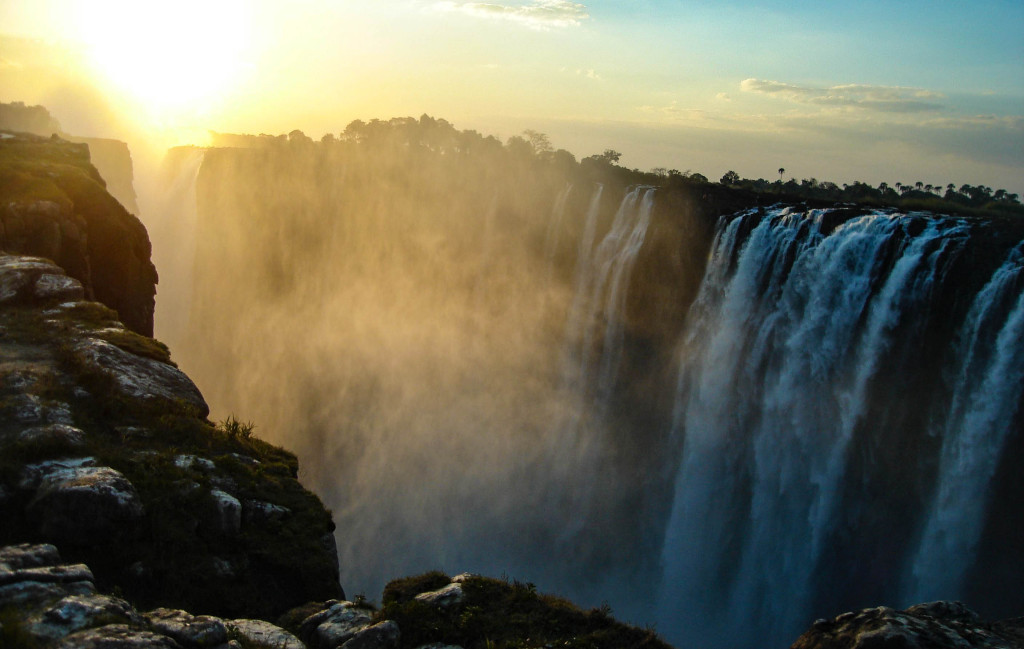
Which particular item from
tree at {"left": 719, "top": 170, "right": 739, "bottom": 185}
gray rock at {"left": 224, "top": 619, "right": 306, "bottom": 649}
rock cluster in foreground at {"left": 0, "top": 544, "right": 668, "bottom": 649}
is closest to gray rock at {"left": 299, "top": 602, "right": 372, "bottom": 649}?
rock cluster in foreground at {"left": 0, "top": 544, "right": 668, "bottom": 649}

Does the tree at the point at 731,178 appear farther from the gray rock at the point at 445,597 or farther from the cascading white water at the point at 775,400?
the gray rock at the point at 445,597

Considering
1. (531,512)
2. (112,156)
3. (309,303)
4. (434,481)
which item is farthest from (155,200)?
(531,512)

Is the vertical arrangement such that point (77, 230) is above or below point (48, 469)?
above

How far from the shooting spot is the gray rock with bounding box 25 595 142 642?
6.94m

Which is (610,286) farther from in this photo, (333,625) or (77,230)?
(333,625)

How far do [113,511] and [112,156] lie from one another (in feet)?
188

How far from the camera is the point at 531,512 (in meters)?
32.2

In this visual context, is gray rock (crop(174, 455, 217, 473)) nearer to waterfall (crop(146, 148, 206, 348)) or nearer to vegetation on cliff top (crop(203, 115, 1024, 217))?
vegetation on cliff top (crop(203, 115, 1024, 217))

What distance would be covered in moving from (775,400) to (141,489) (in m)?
21.6

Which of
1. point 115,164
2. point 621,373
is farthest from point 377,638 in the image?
point 115,164

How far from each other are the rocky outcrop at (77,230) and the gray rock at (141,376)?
5643mm

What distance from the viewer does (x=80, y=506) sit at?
924 cm

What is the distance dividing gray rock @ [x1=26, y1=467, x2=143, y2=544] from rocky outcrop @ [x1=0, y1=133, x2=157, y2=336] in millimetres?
10101

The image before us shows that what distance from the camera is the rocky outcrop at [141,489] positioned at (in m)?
9.24
